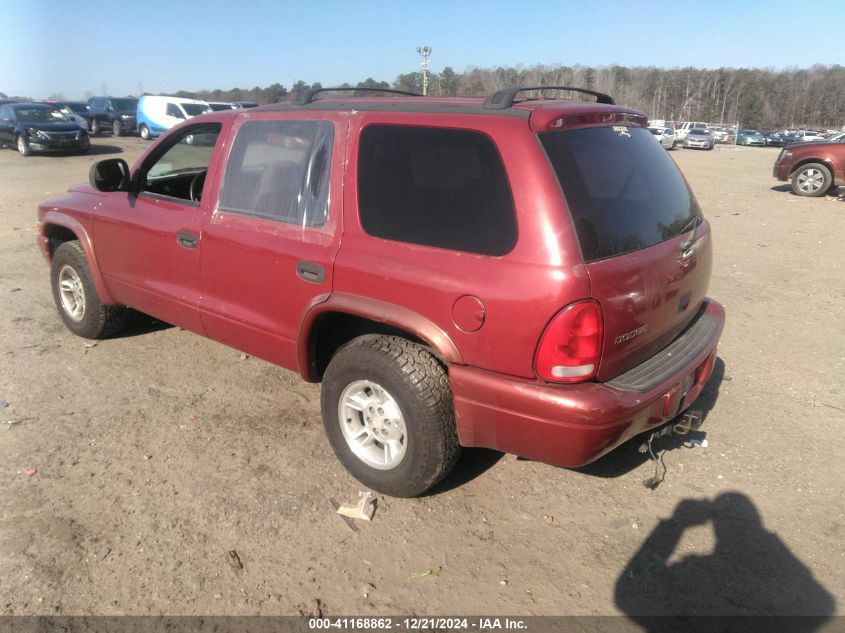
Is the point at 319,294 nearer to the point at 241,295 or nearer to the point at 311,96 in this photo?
the point at 241,295

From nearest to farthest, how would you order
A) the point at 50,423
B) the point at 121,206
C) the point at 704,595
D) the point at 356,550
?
the point at 704,595 < the point at 356,550 < the point at 50,423 < the point at 121,206

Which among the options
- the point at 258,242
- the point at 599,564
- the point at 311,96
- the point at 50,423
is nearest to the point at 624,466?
the point at 599,564

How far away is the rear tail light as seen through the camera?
8.41 feet

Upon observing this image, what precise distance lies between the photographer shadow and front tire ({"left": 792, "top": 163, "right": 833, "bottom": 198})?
546 inches

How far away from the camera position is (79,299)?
5.07 metres

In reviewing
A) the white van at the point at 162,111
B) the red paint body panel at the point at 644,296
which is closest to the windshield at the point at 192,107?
the white van at the point at 162,111

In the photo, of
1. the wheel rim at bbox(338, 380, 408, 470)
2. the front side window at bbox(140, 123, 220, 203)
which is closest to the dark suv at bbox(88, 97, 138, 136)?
the front side window at bbox(140, 123, 220, 203)

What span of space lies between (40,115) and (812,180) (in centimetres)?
2340

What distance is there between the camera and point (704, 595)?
2.68 m

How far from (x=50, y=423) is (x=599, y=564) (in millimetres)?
3250

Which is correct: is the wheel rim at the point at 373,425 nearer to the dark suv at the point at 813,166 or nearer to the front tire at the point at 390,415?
the front tire at the point at 390,415

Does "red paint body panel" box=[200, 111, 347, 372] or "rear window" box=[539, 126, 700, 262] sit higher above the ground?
"rear window" box=[539, 126, 700, 262]

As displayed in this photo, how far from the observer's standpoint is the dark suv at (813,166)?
45.6 feet

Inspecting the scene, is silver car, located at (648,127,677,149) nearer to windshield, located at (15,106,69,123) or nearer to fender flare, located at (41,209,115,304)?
windshield, located at (15,106,69,123)
